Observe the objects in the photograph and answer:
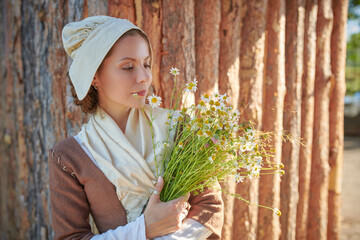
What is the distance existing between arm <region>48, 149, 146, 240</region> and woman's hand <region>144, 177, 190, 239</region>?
0.04 metres

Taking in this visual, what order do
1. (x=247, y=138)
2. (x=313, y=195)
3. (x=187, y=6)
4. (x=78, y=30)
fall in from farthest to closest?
1. (x=313, y=195)
2. (x=187, y=6)
3. (x=78, y=30)
4. (x=247, y=138)

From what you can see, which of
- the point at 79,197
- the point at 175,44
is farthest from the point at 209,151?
the point at 175,44

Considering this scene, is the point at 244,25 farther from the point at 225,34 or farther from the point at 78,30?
the point at 78,30

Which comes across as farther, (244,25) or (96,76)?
(244,25)

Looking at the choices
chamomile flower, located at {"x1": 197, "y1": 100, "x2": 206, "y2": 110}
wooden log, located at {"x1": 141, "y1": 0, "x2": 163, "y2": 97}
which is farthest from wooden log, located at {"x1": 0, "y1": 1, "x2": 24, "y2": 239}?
chamomile flower, located at {"x1": 197, "y1": 100, "x2": 206, "y2": 110}

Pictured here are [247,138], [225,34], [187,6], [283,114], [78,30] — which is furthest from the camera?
[283,114]

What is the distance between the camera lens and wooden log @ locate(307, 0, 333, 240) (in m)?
2.93

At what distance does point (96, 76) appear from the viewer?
5.19 ft

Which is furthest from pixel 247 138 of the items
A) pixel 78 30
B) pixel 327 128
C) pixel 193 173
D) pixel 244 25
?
pixel 327 128

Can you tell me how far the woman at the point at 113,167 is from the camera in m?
1.46

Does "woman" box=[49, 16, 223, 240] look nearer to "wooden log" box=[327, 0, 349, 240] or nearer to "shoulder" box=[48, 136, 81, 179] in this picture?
"shoulder" box=[48, 136, 81, 179]

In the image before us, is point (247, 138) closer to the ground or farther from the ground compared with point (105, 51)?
closer to the ground

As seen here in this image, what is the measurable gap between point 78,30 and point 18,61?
1.85 m

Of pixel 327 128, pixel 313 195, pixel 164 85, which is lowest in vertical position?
pixel 313 195
